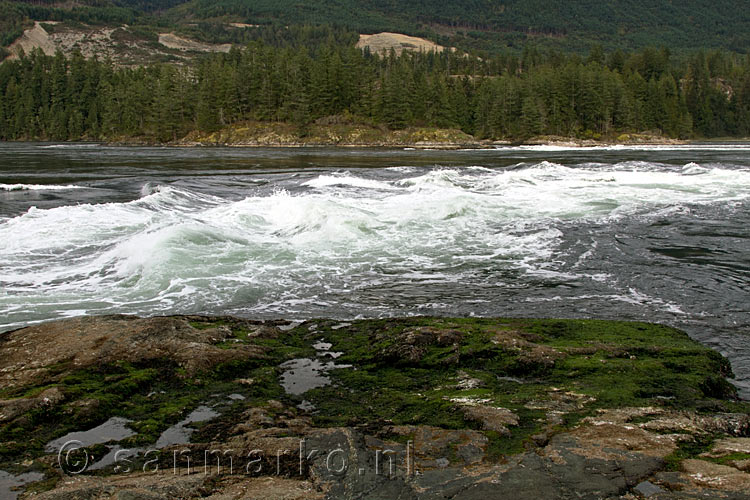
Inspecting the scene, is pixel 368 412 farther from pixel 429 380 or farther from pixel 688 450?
pixel 688 450

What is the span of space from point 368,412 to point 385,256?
8.46m

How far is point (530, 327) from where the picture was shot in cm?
784

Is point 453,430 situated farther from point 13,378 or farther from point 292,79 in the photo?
point 292,79

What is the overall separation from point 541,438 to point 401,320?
3922 millimetres

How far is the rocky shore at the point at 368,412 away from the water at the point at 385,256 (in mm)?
1620

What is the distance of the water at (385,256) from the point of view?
9625mm

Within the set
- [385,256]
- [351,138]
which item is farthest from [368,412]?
[351,138]

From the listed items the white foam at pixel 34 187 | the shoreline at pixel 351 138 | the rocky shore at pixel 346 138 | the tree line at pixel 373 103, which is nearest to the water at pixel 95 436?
the white foam at pixel 34 187

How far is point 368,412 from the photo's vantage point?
5273 mm

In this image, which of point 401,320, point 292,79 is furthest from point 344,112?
point 401,320

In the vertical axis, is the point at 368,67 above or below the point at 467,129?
above

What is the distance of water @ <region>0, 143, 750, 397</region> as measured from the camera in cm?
962

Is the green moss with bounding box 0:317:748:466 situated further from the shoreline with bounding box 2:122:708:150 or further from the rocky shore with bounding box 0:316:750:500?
the shoreline with bounding box 2:122:708:150

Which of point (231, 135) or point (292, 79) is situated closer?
point (231, 135)
